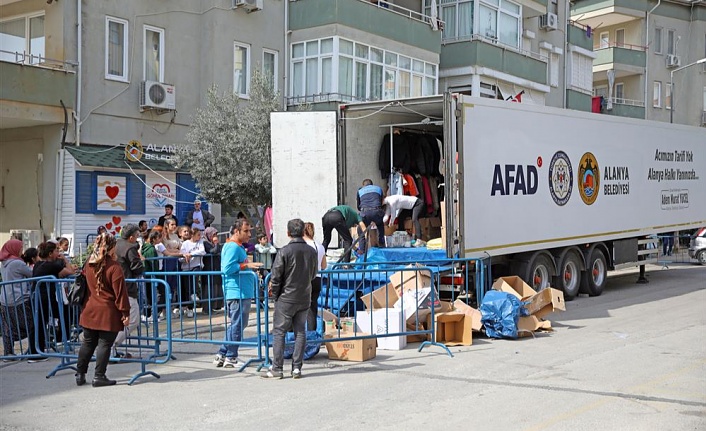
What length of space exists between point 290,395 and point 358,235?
6561 mm

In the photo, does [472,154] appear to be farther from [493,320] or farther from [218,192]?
[218,192]

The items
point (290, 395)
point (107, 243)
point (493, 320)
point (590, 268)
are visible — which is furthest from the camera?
point (590, 268)

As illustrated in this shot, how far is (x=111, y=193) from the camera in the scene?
21.8 meters

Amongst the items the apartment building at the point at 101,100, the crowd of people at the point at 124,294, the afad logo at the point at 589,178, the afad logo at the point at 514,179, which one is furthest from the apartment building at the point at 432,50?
the crowd of people at the point at 124,294

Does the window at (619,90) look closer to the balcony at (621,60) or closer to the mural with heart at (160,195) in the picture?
the balcony at (621,60)

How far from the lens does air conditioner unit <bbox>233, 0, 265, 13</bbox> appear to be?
2456 centimetres

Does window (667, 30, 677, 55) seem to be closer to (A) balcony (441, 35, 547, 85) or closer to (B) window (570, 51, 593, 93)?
(B) window (570, 51, 593, 93)

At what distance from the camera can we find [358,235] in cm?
1493

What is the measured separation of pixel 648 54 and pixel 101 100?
3454 centimetres

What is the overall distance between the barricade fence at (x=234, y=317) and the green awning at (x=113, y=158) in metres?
8.91

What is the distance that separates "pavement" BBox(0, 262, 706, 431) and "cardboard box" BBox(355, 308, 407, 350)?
18 cm

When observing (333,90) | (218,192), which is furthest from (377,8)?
(218,192)

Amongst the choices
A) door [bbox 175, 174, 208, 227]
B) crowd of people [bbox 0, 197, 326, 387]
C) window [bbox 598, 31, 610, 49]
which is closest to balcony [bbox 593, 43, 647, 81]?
window [bbox 598, 31, 610, 49]

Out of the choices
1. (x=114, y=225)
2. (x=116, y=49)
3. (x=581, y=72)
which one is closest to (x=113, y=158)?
(x=114, y=225)
